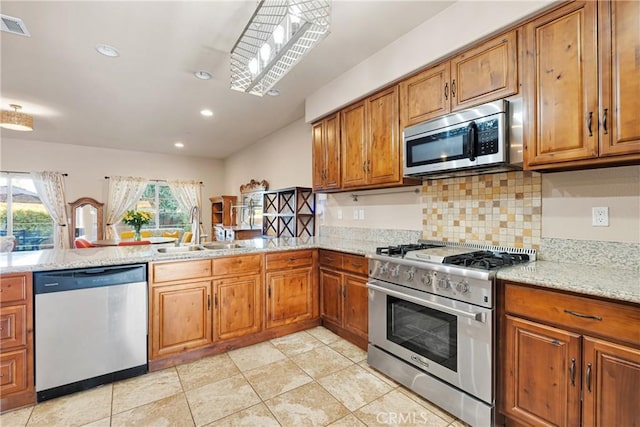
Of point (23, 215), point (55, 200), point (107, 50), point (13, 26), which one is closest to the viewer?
point (13, 26)

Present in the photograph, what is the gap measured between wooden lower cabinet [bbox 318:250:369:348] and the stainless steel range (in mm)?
246

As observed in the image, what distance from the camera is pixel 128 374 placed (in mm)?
2205

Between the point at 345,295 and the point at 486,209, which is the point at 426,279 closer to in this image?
the point at 486,209

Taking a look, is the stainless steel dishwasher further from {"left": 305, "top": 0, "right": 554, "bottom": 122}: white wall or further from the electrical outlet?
the electrical outlet

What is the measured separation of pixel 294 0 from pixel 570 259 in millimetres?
2230

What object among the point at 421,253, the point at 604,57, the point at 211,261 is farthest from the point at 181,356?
the point at 604,57

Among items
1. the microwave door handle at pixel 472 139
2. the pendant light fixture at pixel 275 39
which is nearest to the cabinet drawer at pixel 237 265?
the pendant light fixture at pixel 275 39

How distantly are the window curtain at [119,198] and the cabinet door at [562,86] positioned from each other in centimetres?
719

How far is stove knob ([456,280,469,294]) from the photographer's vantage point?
1.72 meters

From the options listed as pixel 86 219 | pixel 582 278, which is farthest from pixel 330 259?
pixel 86 219

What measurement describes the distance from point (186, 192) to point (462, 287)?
688 cm

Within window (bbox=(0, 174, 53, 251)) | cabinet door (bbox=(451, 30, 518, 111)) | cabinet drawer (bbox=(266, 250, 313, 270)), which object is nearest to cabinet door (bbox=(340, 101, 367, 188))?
cabinet drawer (bbox=(266, 250, 313, 270))

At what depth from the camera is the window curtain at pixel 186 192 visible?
7121mm

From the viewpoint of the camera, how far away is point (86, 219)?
6219mm
